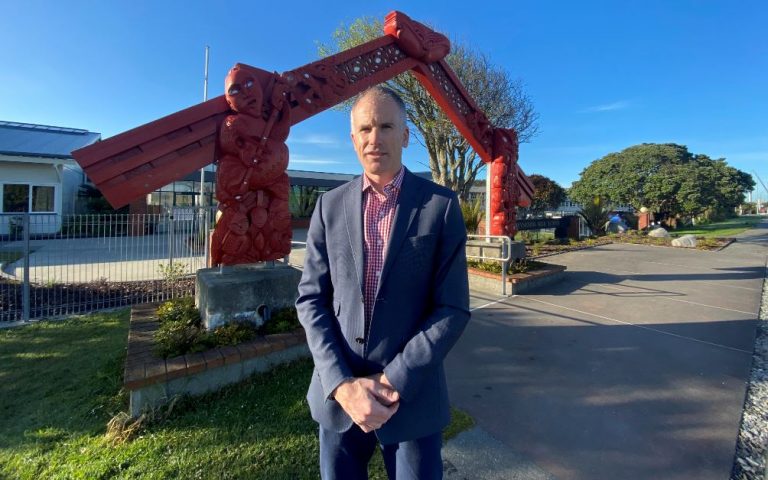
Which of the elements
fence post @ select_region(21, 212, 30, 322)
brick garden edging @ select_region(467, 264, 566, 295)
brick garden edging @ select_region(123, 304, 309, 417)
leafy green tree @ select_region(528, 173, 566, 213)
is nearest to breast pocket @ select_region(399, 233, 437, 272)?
brick garden edging @ select_region(123, 304, 309, 417)

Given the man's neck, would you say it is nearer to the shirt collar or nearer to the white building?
the shirt collar

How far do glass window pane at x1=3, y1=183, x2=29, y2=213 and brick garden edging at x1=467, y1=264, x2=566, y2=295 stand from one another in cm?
1881

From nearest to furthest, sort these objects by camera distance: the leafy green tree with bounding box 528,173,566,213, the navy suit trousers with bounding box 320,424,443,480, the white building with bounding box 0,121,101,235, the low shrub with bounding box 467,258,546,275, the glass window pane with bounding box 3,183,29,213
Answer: the navy suit trousers with bounding box 320,424,443,480 < the low shrub with bounding box 467,258,546,275 < the white building with bounding box 0,121,101,235 < the glass window pane with bounding box 3,183,29,213 < the leafy green tree with bounding box 528,173,566,213

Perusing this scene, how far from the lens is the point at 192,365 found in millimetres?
2746

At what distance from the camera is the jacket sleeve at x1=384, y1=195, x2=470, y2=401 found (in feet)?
3.94

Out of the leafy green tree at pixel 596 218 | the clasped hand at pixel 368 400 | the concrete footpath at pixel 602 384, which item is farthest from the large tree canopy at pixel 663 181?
the clasped hand at pixel 368 400

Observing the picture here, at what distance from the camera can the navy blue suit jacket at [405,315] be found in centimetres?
125

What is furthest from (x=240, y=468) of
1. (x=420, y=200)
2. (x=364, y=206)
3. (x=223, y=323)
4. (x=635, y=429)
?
(x=635, y=429)

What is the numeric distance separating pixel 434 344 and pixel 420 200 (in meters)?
0.55

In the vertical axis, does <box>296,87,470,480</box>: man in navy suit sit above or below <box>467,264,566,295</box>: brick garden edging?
above

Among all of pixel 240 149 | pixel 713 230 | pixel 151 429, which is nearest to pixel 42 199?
pixel 240 149

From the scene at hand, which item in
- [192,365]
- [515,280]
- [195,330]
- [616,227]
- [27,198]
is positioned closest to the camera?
[192,365]

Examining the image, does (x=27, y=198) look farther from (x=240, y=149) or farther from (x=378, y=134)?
(x=378, y=134)

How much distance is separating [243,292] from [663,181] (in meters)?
33.1
